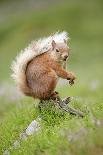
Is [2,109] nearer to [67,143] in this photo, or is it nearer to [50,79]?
[50,79]

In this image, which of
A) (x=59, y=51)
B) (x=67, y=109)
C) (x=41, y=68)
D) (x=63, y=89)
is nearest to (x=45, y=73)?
(x=41, y=68)

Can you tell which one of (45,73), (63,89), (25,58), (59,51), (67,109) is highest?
(63,89)

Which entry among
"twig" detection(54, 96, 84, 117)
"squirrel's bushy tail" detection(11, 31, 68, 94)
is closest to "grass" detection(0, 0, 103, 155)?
"twig" detection(54, 96, 84, 117)

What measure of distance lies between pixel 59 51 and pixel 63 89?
32.9ft

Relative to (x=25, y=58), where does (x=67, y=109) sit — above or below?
below

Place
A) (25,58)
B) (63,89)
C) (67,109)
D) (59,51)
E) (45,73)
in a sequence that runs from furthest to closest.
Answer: (63,89), (59,51), (25,58), (45,73), (67,109)

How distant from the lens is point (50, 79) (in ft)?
32.4

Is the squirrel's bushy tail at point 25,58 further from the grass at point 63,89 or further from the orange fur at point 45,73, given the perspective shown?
the grass at point 63,89

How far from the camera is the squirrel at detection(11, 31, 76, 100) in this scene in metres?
10.0

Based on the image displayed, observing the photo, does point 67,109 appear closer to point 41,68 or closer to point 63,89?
point 41,68

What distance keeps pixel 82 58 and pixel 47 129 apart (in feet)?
82.2

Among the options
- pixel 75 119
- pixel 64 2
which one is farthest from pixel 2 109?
pixel 64 2

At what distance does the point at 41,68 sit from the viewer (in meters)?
10.0

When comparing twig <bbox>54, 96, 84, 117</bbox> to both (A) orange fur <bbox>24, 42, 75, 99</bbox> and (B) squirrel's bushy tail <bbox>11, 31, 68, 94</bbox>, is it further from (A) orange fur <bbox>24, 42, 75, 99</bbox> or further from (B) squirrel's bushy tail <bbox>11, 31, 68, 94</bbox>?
(B) squirrel's bushy tail <bbox>11, 31, 68, 94</bbox>
